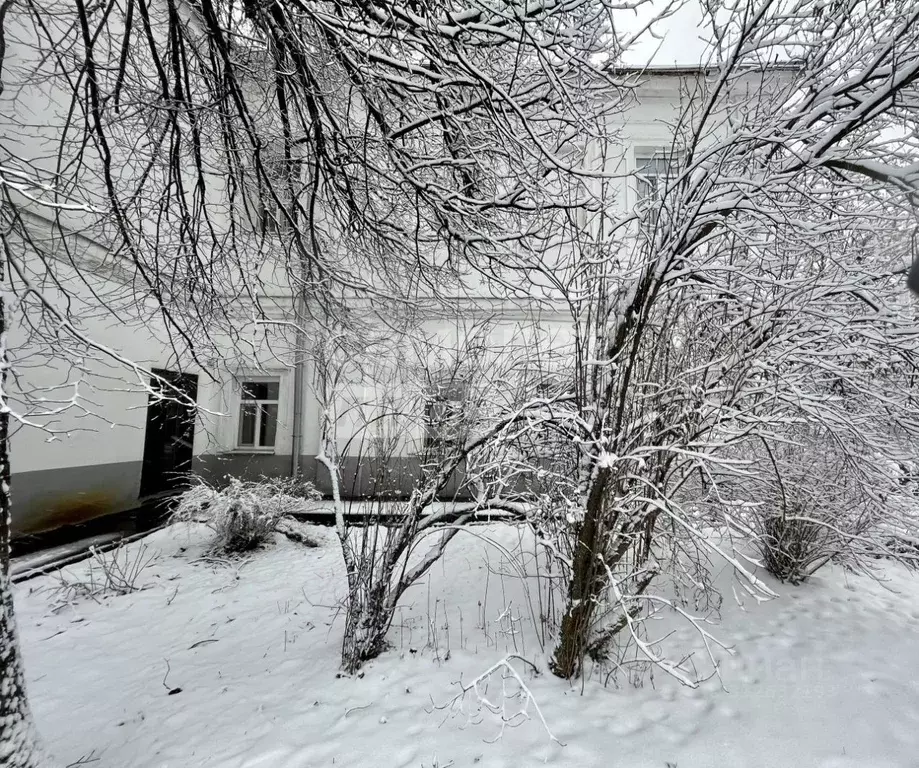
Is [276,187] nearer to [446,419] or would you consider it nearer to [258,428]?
[446,419]

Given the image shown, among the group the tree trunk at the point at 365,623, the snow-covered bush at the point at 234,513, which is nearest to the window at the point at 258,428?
the snow-covered bush at the point at 234,513

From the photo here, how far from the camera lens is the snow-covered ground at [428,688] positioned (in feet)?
9.66

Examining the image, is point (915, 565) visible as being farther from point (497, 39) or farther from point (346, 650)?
point (497, 39)

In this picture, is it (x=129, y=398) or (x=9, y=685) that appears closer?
(x=9, y=685)

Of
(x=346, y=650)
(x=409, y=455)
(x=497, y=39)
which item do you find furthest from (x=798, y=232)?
(x=346, y=650)

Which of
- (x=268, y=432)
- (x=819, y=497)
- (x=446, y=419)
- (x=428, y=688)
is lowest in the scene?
(x=428, y=688)

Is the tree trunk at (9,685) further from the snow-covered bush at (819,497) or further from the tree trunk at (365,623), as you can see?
the snow-covered bush at (819,497)

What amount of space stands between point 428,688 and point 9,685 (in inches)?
96.1

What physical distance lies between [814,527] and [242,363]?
5876 millimetres

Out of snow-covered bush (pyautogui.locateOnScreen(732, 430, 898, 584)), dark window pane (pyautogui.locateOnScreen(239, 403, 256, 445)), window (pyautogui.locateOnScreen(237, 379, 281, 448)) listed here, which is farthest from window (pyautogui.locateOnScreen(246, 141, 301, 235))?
dark window pane (pyautogui.locateOnScreen(239, 403, 256, 445))

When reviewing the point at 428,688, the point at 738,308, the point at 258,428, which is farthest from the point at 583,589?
the point at 258,428

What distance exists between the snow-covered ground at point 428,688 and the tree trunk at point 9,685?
476mm

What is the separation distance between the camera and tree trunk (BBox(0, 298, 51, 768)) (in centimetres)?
250

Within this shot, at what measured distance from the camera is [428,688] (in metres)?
3.59
